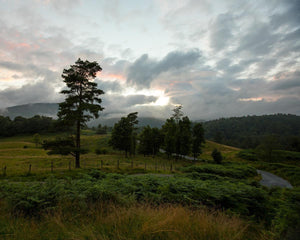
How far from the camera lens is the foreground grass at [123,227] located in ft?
11.4

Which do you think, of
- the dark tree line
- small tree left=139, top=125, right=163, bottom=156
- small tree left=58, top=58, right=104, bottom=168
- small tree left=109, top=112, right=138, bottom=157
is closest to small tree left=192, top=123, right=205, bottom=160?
the dark tree line

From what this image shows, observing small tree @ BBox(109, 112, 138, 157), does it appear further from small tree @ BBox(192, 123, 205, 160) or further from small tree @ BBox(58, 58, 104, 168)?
small tree @ BBox(58, 58, 104, 168)

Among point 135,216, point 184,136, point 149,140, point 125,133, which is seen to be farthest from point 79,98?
point 149,140

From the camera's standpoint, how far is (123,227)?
377cm

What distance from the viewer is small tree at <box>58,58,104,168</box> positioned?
19.0 meters

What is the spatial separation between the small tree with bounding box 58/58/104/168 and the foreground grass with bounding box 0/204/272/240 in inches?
619

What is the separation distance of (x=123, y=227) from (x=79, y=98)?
19.2m

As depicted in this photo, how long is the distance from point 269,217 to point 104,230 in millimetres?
6454

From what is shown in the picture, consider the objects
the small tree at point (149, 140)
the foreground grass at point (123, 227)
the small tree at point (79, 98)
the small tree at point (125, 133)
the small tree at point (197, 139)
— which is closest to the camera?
the foreground grass at point (123, 227)

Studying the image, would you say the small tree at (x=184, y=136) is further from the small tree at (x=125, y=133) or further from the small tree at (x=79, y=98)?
the small tree at (x=79, y=98)

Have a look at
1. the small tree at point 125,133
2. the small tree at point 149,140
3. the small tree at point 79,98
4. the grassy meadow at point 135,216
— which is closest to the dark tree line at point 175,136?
the small tree at point 125,133

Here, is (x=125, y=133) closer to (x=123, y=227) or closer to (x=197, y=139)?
(x=197, y=139)

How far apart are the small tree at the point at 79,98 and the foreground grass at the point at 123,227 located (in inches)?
619

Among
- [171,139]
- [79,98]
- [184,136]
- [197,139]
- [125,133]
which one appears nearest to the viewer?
[79,98]
